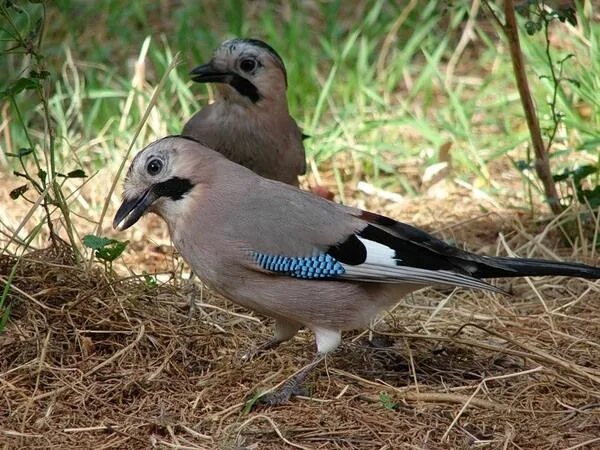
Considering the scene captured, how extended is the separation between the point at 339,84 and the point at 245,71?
5.82 ft

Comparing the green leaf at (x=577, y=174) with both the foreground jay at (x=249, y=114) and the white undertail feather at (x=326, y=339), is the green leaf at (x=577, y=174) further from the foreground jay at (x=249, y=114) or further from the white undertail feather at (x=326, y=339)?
the white undertail feather at (x=326, y=339)

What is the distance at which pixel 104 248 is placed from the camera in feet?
13.5

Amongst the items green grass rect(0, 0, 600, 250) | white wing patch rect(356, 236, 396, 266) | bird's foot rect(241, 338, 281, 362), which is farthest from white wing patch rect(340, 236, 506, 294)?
green grass rect(0, 0, 600, 250)

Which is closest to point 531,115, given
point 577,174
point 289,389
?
point 577,174

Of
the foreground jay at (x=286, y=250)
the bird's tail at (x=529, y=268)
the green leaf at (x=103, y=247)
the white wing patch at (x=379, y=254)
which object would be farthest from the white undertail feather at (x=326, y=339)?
the green leaf at (x=103, y=247)

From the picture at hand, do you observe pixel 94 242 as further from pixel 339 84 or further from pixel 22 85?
pixel 339 84

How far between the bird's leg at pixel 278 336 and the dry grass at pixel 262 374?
3 centimetres

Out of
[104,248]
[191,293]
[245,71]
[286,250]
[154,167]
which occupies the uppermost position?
[154,167]

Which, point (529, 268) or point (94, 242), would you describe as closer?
point (529, 268)

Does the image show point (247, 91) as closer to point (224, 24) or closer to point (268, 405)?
point (268, 405)

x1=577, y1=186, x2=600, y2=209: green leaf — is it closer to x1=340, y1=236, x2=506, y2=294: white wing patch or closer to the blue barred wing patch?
x1=340, y1=236, x2=506, y2=294: white wing patch

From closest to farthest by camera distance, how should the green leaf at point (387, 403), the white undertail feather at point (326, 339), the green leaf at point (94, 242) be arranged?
1. the green leaf at point (387, 403)
2. the white undertail feather at point (326, 339)
3. the green leaf at point (94, 242)

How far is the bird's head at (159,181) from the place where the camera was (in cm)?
381

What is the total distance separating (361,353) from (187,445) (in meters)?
0.97
